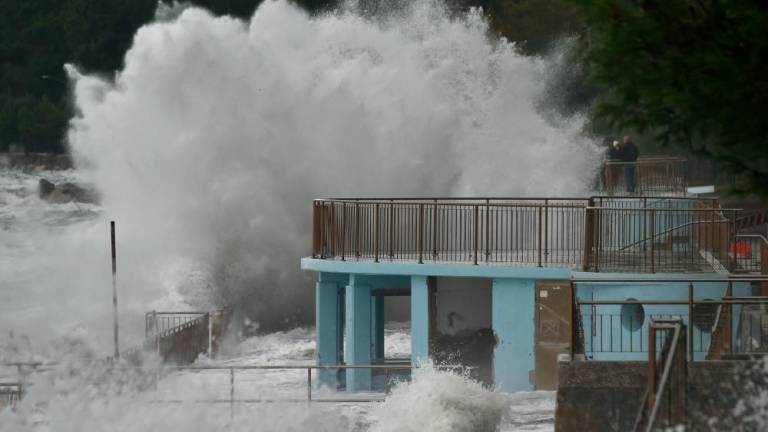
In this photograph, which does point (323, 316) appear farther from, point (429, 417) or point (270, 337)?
point (270, 337)

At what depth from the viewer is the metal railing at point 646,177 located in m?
31.4

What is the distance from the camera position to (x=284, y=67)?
43125mm

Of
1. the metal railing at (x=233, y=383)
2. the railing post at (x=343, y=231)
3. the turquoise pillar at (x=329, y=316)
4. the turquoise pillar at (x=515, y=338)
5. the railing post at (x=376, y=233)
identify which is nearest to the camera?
the metal railing at (x=233, y=383)

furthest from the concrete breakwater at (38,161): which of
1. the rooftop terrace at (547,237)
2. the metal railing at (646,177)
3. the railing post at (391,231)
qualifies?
the railing post at (391,231)

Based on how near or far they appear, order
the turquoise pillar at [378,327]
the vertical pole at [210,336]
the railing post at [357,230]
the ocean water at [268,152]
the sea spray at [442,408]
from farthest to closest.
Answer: the ocean water at [268,152], the vertical pole at [210,336], the turquoise pillar at [378,327], the railing post at [357,230], the sea spray at [442,408]

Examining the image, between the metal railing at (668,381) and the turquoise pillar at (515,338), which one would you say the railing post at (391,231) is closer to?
the turquoise pillar at (515,338)

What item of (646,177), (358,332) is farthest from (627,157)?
(358,332)

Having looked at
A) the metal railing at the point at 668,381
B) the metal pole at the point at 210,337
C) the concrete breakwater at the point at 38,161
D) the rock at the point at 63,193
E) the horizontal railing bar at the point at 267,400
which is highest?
the concrete breakwater at the point at 38,161

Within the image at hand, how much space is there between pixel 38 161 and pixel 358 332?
75702 mm

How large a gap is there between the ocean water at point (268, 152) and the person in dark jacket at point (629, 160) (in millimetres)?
5220

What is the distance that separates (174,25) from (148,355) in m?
21.2

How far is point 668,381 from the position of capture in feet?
42.9

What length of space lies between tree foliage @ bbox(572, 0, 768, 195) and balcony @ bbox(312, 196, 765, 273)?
26.9 ft

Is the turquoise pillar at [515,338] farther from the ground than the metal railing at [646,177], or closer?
closer
